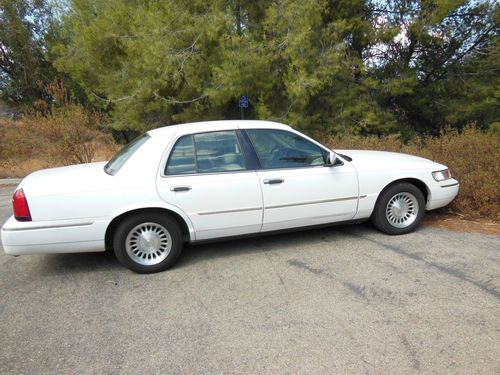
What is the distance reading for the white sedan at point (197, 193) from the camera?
361 centimetres

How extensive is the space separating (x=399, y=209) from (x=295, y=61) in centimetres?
664

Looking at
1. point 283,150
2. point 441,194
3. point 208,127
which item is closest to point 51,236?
point 208,127

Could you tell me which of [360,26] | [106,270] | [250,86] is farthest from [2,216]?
[360,26]

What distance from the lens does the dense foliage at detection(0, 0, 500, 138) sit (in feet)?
33.8

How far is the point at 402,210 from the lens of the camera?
15.3 feet

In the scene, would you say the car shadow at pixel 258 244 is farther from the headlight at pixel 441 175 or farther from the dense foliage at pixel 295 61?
the dense foliage at pixel 295 61

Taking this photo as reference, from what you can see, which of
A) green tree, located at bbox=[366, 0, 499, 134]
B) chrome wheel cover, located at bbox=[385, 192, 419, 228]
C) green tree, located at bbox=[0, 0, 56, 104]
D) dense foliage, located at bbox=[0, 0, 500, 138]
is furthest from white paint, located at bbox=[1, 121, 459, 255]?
green tree, located at bbox=[0, 0, 56, 104]

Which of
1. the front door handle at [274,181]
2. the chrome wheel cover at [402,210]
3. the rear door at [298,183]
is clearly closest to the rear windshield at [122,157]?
the rear door at [298,183]

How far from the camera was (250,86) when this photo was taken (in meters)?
10.9

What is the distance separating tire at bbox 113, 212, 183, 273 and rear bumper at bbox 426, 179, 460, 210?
3.18 m

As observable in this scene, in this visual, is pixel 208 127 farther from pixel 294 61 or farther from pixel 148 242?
pixel 294 61

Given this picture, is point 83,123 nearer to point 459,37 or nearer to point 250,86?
point 250,86

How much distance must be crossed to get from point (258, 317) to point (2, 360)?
1856 mm

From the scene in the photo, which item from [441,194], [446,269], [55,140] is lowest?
[446,269]
